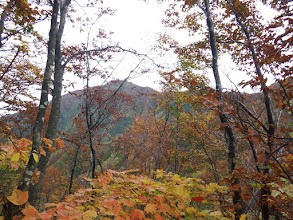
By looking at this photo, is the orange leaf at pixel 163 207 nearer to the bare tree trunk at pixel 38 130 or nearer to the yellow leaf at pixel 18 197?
the yellow leaf at pixel 18 197

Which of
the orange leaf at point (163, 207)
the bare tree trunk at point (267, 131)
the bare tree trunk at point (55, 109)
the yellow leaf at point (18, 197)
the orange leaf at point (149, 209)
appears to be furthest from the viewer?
the bare tree trunk at point (55, 109)

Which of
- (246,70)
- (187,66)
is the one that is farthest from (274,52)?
(187,66)

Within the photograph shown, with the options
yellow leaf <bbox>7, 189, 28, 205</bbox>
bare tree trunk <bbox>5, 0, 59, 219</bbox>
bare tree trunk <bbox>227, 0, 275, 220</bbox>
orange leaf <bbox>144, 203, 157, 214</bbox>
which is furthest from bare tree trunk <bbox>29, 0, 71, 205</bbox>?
bare tree trunk <bbox>227, 0, 275, 220</bbox>

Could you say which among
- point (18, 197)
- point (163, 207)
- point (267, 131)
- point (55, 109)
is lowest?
point (163, 207)

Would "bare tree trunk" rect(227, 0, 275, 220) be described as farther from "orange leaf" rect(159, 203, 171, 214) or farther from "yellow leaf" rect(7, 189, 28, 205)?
"yellow leaf" rect(7, 189, 28, 205)

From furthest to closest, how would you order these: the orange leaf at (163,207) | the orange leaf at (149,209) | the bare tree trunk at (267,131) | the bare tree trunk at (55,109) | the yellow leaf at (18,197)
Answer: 1. the bare tree trunk at (55,109)
2. the bare tree trunk at (267,131)
3. the orange leaf at (163,207)
4. the orange leaf at (149,209)
5. the yellow leaf at (18,197)

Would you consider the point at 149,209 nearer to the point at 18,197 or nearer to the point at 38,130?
the point at 18,197

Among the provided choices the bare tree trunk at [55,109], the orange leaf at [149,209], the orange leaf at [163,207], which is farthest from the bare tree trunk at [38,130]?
Answer: the bare tree trunk at [55,109]

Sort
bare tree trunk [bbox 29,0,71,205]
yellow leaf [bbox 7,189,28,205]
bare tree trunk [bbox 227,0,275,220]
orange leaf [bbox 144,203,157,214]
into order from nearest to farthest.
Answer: yellow leaf [bbox 7,189,28,205]
orange leaf [bbox 144,203,157,214]
bare tree trunk [bbox 227,0,275,220]
bare tree trunk [bbox 29,0,71,205]

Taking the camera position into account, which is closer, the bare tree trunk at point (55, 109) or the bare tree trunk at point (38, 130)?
the bare tree trunk at point (38, 130)

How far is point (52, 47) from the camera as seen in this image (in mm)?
2902

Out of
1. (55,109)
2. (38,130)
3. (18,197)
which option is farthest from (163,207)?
(55,109)

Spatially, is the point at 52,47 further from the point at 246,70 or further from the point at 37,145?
the point at 246,70

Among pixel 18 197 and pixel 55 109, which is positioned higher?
pixel 55 109
